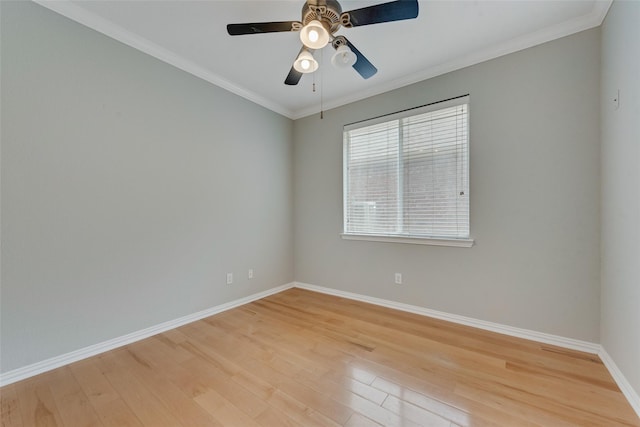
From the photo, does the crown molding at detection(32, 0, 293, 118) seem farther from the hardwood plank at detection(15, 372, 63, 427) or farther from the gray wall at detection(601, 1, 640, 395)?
the gray wall at detection(601, 1, 640, 395)

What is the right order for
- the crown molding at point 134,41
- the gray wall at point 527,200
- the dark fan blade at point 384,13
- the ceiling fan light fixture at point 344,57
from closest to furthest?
1. the dark fan blade at point 384,13
2. the ceiling fan light fixture at point 344,57
3. the crown molding at point 134,41
4. the gray wall at point 527,200

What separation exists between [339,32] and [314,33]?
0.91 meters

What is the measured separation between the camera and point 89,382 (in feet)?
5.72

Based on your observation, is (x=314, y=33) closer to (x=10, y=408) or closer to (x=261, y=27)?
(x=261, y=27)

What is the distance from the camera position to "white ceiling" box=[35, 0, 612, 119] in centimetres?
194

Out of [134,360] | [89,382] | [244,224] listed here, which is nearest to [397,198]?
[244,224]

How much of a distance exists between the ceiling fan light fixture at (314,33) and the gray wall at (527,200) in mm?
1725

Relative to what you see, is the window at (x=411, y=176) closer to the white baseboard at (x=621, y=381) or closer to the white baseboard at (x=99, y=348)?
the white baseboard at (x=621, y=381)

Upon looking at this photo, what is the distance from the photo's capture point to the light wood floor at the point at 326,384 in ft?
4.71

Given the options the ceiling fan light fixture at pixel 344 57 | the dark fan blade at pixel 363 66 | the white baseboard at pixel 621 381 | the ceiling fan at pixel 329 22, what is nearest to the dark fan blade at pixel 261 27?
the ceiling fan at pixel 329 22

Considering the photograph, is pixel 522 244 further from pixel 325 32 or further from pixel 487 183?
pixel 325 32

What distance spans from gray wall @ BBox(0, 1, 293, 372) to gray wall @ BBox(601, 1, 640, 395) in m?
3.32

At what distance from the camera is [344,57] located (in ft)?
5.83

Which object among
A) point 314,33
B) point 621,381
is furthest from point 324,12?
point 621,381
